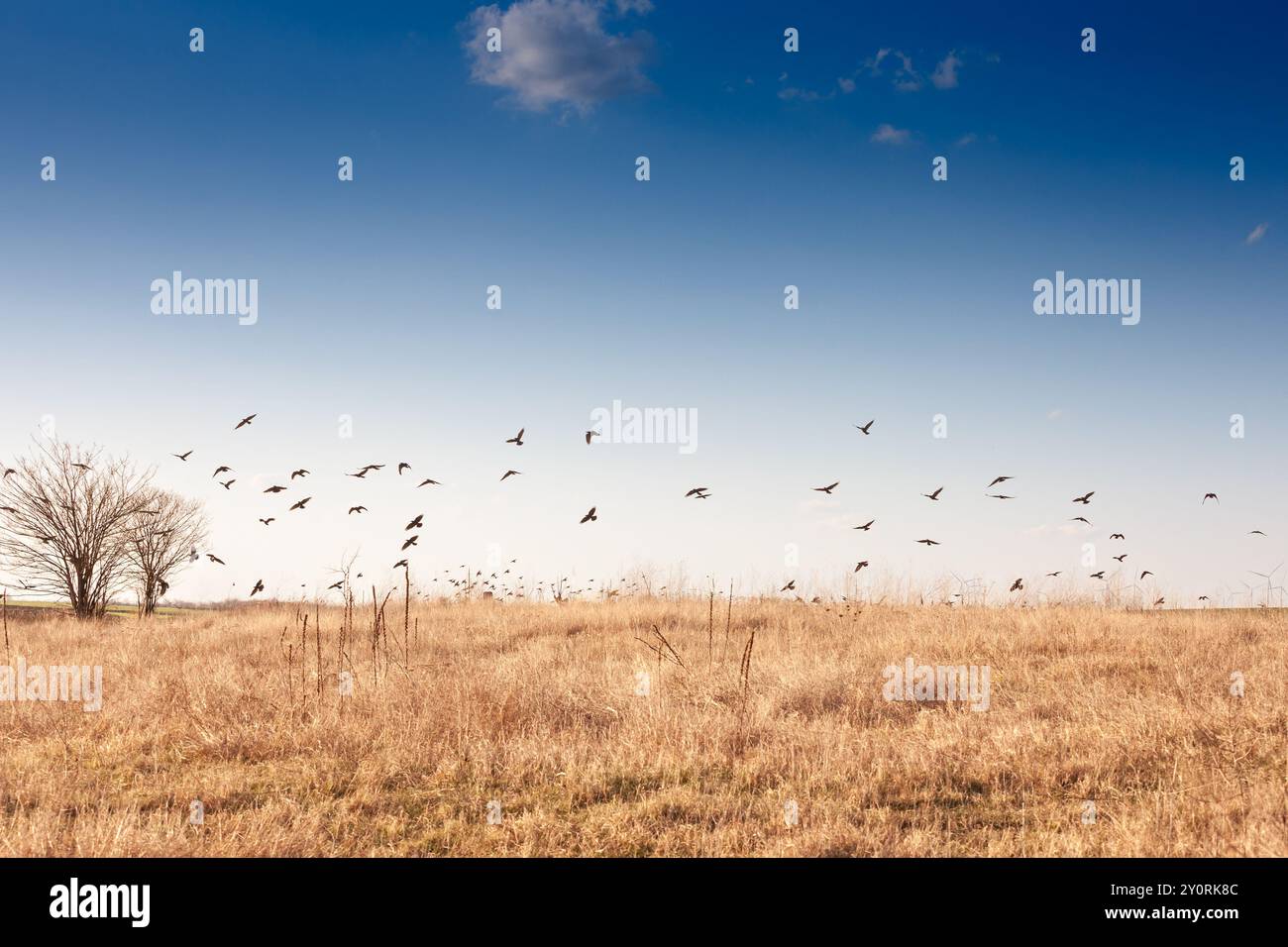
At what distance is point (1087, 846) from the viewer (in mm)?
5496

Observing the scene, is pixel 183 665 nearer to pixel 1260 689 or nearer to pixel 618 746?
pixel 618 746

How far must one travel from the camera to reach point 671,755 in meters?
7.48

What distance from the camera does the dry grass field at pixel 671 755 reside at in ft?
18.9

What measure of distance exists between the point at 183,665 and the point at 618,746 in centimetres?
798

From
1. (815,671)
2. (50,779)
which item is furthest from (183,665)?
(815,671)

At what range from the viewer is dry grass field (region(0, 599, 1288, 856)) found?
18.9 ft

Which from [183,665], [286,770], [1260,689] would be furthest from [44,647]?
[1260,689]

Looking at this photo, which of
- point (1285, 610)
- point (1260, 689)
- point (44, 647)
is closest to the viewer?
point (1260, 689)

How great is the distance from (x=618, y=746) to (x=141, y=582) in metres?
28.7

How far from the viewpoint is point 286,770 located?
7477 mm

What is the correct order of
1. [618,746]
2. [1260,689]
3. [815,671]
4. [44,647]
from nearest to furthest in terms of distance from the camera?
1. [618,746]
2. [1260,689]
3. [815,671]
4. [44,647]
